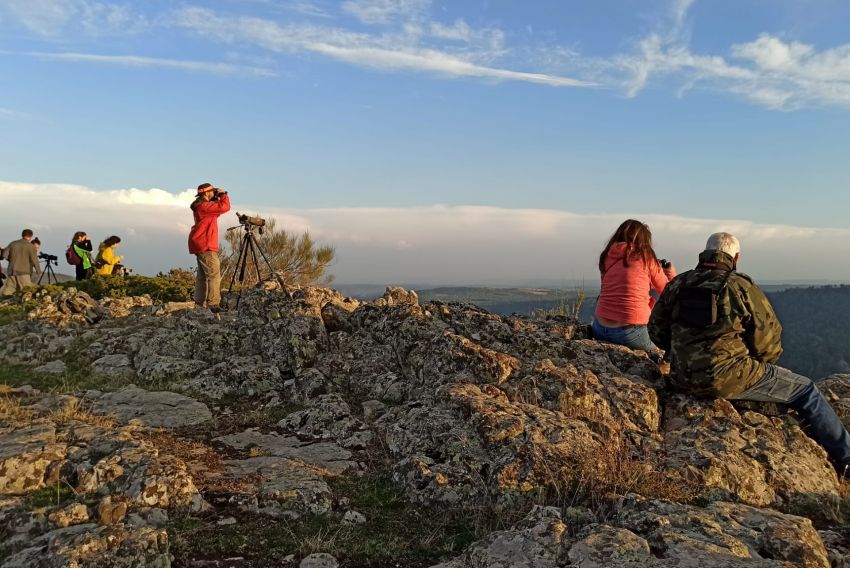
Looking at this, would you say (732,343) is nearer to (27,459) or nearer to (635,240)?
(635,240)

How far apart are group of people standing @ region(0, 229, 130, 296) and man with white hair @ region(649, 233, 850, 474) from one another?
57.4ft

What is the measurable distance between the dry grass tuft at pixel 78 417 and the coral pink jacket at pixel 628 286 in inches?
258

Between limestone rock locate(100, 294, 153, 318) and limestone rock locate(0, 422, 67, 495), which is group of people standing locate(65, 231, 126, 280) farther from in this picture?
limestone rock locate(0, 422, 67, 495)

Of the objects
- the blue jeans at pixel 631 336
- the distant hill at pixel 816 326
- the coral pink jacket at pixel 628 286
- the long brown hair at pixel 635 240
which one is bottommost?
the distant hill at pixel 816 326

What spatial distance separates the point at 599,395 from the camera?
266 inches

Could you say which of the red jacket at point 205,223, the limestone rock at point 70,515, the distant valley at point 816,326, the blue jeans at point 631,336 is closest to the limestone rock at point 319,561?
the limestone rock at point 70,515

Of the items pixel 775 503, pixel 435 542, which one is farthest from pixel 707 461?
pixel 435 542

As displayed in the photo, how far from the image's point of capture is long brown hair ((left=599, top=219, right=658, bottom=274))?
7594 millimetres

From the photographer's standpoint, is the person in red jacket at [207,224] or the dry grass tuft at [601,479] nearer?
the dry grass tuft at [601,479]

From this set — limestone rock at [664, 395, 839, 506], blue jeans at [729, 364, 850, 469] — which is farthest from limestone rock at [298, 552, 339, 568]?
blue jeans at [729, 364, 850, 469]

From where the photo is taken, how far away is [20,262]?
749 inches

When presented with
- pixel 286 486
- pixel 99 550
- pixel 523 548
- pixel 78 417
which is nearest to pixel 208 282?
pixel 78 417

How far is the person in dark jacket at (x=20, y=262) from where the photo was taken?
18895 millimetres

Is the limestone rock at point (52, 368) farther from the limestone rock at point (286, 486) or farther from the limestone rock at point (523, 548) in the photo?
the limestone rock at point (523, 548)
